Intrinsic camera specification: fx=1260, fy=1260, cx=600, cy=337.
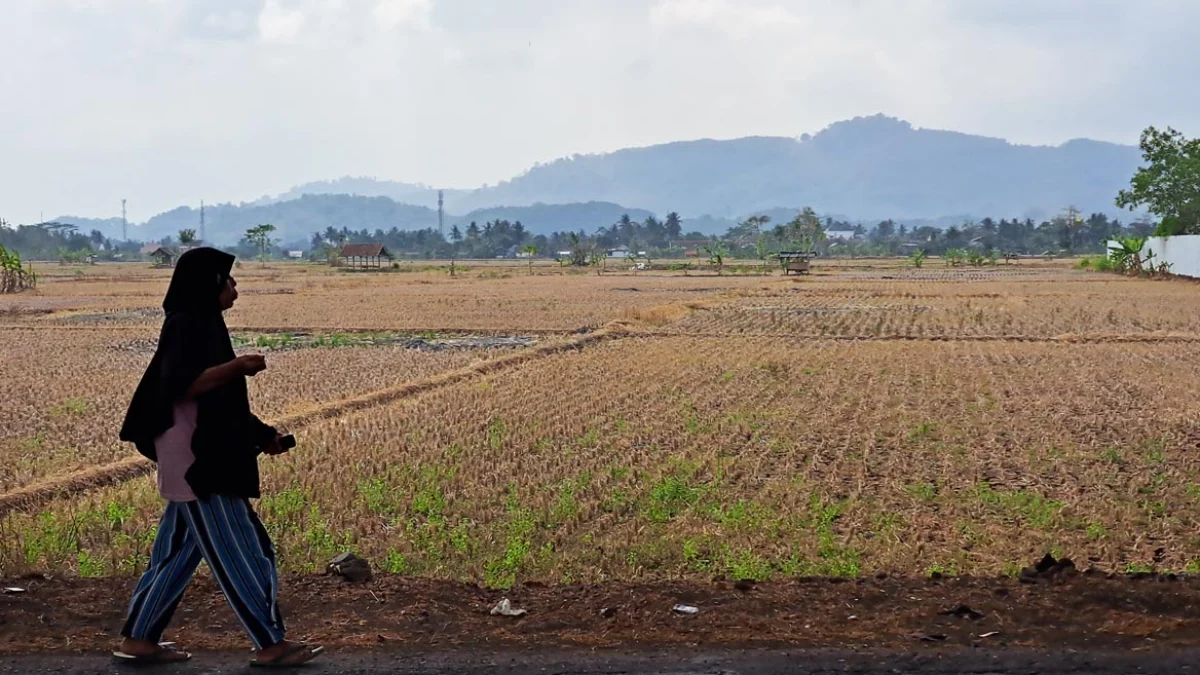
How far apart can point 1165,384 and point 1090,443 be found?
556cm

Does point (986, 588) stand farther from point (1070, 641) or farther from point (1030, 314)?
point (1030, 314)

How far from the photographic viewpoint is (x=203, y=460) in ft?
16.1

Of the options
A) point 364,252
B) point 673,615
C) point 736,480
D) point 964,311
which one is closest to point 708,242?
point 364,252

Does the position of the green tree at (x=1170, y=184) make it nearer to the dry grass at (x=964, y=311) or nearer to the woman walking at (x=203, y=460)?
the dry grass at (x=964, y=311)

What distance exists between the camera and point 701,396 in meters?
15.6

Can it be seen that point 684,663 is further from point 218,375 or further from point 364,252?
point 364,252

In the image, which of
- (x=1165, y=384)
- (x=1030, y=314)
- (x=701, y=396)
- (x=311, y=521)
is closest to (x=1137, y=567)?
(x=311, y=521)

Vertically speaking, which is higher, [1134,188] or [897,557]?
[1134,188]

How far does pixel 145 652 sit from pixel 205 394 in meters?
1.15

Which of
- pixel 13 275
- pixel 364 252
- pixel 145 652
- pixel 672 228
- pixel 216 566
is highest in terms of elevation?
pixel 672 228

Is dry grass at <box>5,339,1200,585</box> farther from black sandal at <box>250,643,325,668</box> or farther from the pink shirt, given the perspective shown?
A: the pink shirt

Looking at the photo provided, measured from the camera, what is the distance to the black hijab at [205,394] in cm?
488

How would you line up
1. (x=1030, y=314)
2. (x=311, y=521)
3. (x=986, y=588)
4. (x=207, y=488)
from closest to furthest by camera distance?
(x=207, y=488)
(x=986, y=588)
(x=311, y=521)
(x=1030, y=314)

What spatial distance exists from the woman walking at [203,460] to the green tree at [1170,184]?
190 feet
